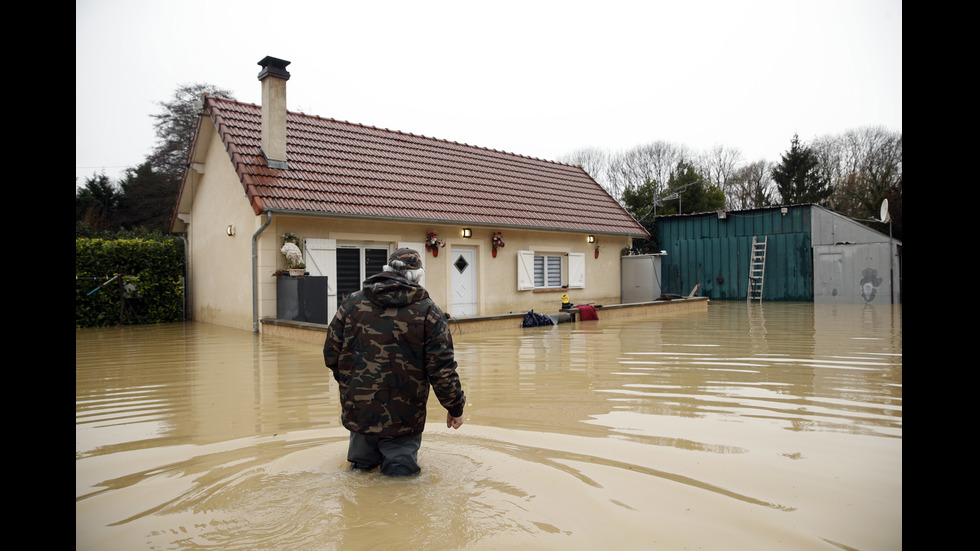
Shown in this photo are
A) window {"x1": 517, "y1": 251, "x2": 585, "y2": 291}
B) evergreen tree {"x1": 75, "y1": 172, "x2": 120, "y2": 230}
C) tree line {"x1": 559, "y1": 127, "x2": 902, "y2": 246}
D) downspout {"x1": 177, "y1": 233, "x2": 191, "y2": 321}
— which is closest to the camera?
downspout {"x1": 177, "y1": 233, "x2": 191, "y2": 321}

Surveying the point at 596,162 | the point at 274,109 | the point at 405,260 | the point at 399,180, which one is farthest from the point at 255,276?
the point at 596,162

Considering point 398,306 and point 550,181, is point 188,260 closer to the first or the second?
point 550,181

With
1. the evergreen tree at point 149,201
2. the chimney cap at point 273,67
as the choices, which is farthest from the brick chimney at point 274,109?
the evergreen tree at point 149,201

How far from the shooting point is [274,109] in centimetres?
1250

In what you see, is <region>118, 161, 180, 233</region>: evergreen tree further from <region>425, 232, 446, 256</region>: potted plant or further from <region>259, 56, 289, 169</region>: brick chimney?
<region>425, 232, 446, 256</region>: potted plant

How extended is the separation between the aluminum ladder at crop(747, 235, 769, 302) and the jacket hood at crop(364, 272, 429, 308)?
20.6 meters

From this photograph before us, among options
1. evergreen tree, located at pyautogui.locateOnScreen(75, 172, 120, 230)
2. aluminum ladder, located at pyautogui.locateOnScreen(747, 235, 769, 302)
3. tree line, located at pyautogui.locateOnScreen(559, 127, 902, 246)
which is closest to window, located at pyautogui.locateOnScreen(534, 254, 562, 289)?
aluminum ladder, located at pyautogui.locateOnScreen(747, 235, 769, 302)

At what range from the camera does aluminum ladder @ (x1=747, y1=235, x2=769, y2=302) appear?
854 inches

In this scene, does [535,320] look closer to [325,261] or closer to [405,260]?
[325,261]

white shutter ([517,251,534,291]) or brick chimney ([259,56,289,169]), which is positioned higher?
brick chimney ([259,56,289,169])

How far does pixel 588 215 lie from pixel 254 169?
1048 cm

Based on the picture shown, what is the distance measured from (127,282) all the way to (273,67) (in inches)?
255

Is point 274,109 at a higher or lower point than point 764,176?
lower

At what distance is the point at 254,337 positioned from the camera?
1127 centimetres
